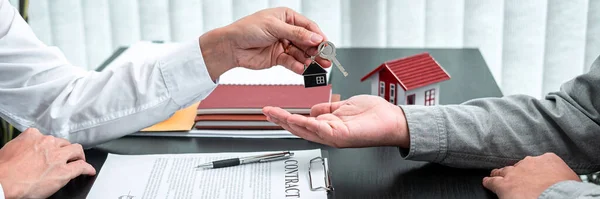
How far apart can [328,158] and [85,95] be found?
1.49 ft

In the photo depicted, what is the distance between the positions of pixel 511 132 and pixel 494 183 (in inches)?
6.0

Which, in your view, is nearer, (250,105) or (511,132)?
(511,132)

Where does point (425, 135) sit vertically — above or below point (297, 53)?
below

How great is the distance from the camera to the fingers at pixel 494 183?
98 cm

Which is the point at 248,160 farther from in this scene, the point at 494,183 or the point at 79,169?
the point at 494,183

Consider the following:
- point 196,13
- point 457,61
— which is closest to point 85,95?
point 457,61

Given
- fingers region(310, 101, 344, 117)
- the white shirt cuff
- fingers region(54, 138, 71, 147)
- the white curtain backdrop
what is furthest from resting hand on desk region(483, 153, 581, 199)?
the white curtain backdrop

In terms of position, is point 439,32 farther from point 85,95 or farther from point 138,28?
point 85,95

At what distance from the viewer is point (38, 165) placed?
1.03 metres

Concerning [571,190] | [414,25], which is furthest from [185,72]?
[414,25]

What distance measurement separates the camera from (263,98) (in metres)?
1.31

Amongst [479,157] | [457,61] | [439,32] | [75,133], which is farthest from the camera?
[439,32]

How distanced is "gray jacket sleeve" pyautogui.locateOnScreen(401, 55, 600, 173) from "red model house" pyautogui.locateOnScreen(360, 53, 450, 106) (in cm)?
16

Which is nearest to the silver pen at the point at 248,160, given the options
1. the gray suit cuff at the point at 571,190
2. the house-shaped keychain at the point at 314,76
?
the house-shaped keychain at the point at 314,76
